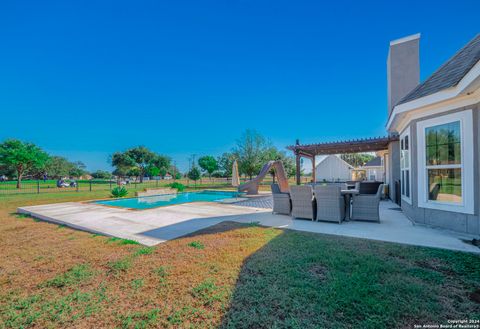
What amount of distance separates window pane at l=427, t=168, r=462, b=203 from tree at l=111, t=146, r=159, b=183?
48794 mm

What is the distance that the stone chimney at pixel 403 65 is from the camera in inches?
357

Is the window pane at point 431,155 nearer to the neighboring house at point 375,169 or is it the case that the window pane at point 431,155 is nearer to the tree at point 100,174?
the neighboring house at point 375,169

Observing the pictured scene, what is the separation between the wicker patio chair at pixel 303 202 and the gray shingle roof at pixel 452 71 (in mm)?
3541

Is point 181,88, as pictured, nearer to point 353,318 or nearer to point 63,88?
point 63,88

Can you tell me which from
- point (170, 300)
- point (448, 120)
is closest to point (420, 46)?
point (448, 120)

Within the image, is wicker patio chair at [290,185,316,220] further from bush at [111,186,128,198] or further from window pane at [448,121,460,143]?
bush at [111,186,128,198]

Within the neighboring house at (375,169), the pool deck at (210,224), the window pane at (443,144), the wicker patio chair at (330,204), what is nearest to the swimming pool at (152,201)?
the pool deck at (210,224)

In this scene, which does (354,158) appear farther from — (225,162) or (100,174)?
(100,174)

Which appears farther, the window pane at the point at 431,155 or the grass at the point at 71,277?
the window pane at the point at 431,155

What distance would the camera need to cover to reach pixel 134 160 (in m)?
45.5

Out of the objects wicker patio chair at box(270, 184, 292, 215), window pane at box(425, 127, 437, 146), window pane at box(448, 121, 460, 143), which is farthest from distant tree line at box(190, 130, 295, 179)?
window pane at box(448, 121, 460, 143)

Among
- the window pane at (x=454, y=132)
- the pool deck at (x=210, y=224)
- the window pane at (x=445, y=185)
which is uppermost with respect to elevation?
the window pane at (x=454, y=132)

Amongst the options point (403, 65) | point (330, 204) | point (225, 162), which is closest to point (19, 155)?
point (225, 162)

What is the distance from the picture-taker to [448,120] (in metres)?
4.55
